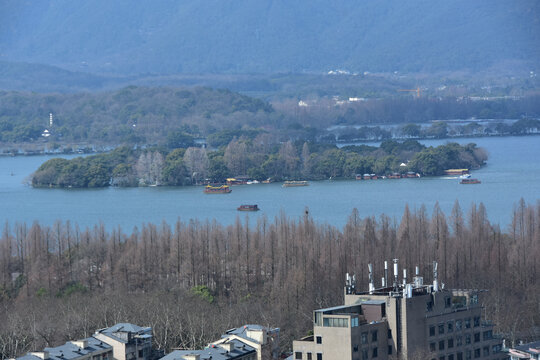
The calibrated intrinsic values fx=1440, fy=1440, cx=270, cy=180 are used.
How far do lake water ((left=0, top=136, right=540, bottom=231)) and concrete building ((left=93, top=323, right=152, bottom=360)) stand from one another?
52.3 feet

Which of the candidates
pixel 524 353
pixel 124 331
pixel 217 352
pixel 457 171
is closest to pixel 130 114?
pixel 457 171

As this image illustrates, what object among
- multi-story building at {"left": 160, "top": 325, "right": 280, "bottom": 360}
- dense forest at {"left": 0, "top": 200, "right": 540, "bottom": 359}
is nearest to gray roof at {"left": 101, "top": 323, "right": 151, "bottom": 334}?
dense forest at {"left": 0, "top": 200, "right": 540, "bottom": 359}

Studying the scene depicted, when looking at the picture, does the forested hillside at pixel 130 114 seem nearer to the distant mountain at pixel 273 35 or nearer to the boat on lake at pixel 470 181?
the boat on lake at pixel 470 181

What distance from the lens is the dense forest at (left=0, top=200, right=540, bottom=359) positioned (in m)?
19.3

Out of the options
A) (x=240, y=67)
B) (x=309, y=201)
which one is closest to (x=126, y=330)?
(x=309, y=201)

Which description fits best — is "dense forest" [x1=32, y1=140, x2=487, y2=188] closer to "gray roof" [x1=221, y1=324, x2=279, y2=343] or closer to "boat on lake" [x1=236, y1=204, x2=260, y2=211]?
"boat on lake" [x1=236, y1=204, x2=260, y2=211]

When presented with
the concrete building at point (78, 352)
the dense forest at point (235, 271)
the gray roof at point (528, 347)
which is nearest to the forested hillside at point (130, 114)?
the dense forest at point (235, 271)

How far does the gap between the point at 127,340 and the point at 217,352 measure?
1.40m

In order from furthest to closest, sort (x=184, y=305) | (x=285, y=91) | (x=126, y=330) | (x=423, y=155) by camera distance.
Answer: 1. (x=285, y=91)
2. (x=423, y=155)
3. (x=184, y=305)
4. (x=126, y=330)

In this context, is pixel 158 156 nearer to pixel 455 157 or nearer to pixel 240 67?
pixel 455 157

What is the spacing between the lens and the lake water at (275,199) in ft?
121

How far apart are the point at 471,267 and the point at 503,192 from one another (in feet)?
61.6

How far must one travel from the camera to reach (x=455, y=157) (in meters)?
50.6

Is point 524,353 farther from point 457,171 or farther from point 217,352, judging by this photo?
point 457,171
